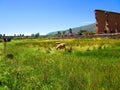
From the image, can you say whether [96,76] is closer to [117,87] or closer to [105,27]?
[117,87]

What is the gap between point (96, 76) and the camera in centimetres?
1129

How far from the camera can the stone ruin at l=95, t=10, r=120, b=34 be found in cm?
7719

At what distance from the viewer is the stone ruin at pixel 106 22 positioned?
77.2 m

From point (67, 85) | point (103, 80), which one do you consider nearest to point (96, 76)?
point (103, 80)

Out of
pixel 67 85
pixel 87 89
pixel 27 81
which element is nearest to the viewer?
pixel 87 89

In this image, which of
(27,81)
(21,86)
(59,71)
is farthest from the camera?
(59,71)

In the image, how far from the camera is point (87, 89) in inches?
360

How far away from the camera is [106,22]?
78.1 metres

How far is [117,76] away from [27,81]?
10.7ft

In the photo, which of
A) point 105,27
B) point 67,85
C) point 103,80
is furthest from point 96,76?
point 105,27

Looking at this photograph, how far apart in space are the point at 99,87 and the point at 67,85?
1.07m

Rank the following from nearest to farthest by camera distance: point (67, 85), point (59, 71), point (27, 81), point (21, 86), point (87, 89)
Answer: point (87, 89) < point (67, 85) < point (21, 86) < point (27, 81) < point (59, 71)

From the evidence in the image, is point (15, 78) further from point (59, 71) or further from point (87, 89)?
point (87, 89)

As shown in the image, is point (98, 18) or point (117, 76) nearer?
point (117, 76)
